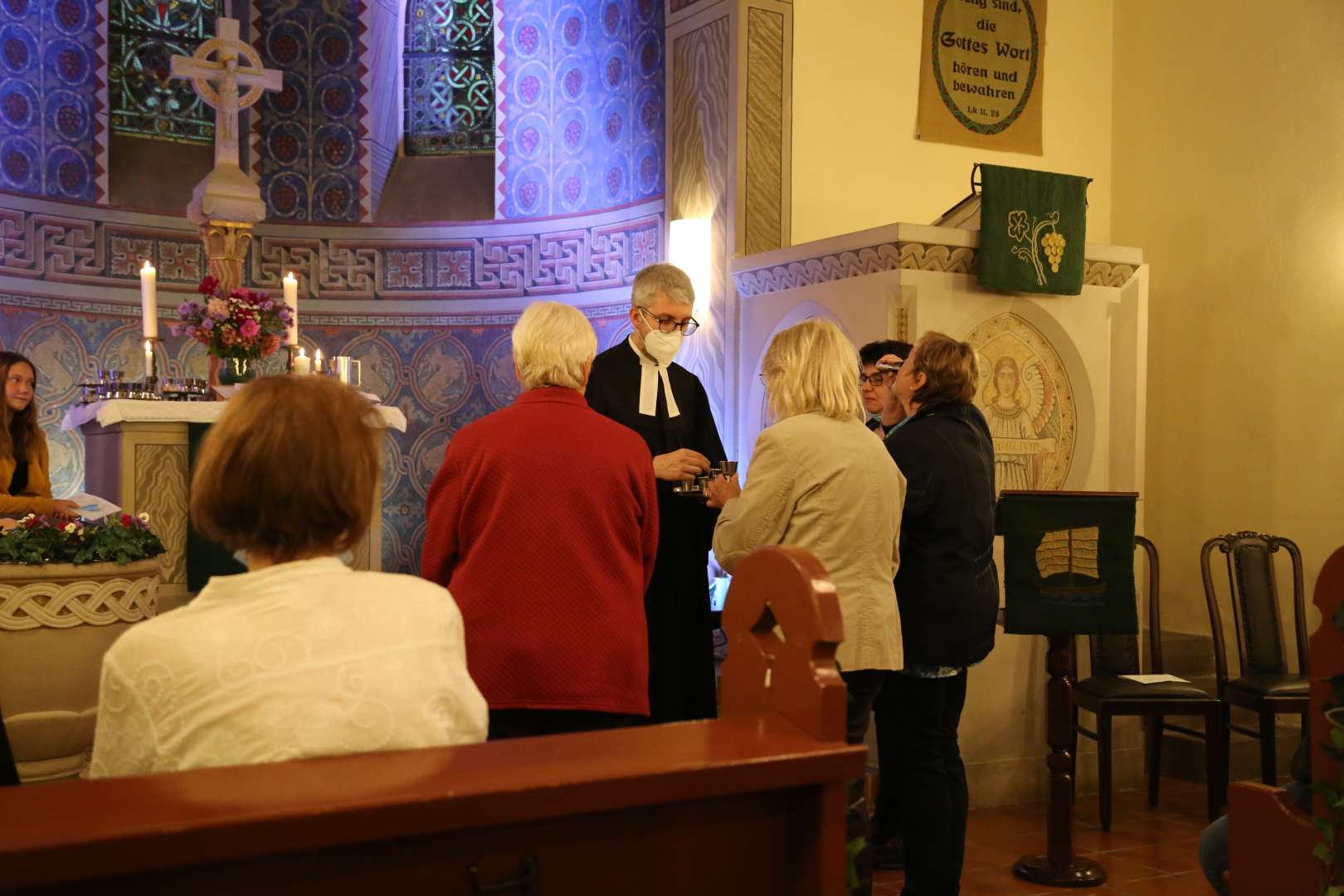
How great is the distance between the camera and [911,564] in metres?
3.13

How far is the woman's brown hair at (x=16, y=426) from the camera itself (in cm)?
454

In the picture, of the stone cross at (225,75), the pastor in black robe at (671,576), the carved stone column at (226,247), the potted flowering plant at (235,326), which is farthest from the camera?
the stone cross at (225,75)

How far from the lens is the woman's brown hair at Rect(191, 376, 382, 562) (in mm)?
1433

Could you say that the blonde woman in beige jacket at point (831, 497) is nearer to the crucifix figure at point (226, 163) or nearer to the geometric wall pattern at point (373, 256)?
the crucifix figure at point (226, 163)

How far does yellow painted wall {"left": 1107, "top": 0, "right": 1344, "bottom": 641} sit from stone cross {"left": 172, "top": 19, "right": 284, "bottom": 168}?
437 centimetres

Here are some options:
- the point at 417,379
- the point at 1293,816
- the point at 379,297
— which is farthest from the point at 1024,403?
the point at 379,297

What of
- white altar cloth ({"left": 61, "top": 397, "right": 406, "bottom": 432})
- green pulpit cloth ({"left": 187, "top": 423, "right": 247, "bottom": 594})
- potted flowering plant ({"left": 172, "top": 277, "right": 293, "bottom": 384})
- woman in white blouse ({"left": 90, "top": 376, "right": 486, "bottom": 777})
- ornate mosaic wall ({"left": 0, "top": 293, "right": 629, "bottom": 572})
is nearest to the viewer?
woman in white blouse ({"left": 90, "top": 376, "right": 486, "bottom": 777})

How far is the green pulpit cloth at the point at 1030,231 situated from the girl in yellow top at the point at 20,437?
349 cm

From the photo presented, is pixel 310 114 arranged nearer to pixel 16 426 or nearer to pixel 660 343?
pixel 16 426

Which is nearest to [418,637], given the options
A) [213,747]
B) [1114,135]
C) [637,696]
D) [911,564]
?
[213,747]

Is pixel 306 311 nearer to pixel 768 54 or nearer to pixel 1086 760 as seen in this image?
pixel 768 54

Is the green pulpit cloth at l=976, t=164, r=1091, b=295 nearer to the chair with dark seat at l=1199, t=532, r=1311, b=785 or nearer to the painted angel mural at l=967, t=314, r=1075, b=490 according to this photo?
the painted angel mural at l=967, t=314, r=1075, b=490

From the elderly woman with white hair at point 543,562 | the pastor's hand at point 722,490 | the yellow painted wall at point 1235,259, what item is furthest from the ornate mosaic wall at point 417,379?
the elderly woman with white hair at point 543,562

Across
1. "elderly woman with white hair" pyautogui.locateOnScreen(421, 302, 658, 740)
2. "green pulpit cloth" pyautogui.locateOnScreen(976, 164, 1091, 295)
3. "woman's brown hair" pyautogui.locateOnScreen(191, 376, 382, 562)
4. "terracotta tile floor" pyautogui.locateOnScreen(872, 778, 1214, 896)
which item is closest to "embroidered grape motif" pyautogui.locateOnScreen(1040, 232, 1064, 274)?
"green pulpit cloth" pyautogui.locateOnScreen(976, 164, 1091, 295)
